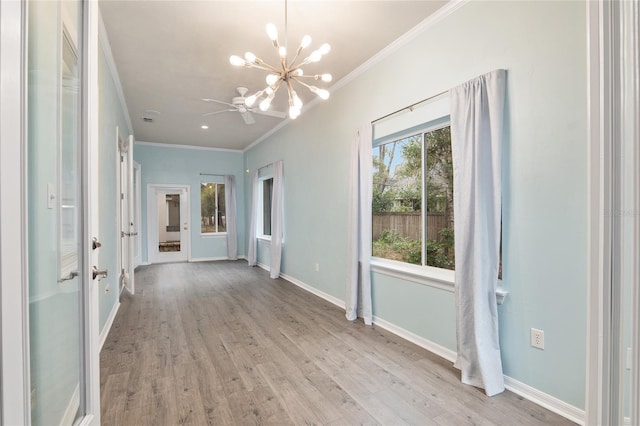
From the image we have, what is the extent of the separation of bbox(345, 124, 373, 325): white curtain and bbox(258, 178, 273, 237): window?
3583mm

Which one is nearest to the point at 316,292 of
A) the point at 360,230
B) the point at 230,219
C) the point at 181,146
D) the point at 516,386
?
the point at 360,230

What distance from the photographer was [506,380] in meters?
2.06

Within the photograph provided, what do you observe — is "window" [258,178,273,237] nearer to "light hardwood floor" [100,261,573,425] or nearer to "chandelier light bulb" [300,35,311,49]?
"light hardwood floor" [100,261,573,425]

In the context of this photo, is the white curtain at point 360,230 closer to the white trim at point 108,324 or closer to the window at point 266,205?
the white trim at point 108,324

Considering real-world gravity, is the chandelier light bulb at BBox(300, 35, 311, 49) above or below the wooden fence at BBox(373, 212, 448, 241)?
above

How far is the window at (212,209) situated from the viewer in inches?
301

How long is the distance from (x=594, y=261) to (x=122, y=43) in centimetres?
374

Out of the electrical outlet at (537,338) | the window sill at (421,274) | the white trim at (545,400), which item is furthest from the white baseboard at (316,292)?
the electrical outlet at (537,338)

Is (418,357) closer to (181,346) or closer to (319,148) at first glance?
(181,346)

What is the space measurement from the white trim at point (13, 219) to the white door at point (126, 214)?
13.4ft

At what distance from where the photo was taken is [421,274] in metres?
2.70

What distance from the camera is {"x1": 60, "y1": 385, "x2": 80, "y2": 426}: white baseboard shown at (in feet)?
3.44

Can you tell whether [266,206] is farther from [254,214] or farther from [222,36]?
[222,36]
